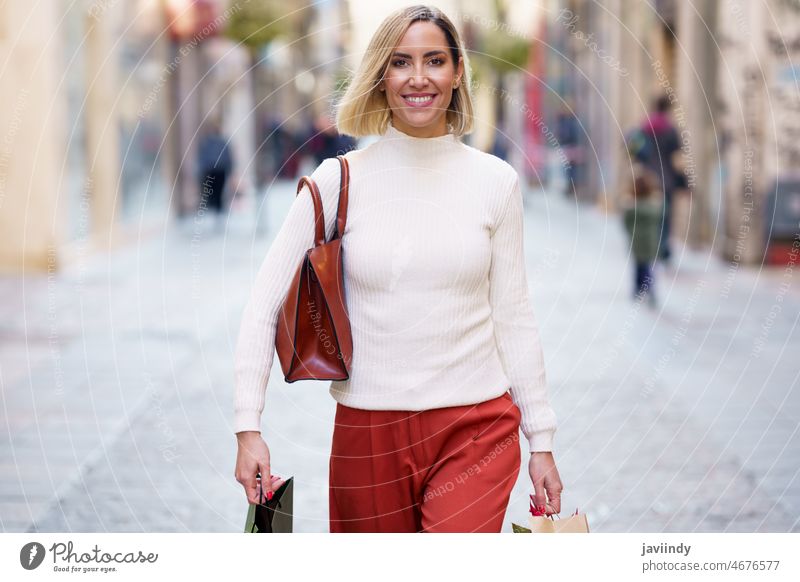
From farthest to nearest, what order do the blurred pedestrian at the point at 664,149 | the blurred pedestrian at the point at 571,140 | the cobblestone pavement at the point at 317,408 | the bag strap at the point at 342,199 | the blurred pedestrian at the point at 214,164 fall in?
the blurred pedestrian at the point at 571,140 → the blurred pedestrian at the point at 214,164 → the blurred pedestrian at the point at 664,149 → the cobblestone pavement at the point at 317,408 → the bag strap at the point at 342,199

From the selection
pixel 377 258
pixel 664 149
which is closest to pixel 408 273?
pixel 377 258

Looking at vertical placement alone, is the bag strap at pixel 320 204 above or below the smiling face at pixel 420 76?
below

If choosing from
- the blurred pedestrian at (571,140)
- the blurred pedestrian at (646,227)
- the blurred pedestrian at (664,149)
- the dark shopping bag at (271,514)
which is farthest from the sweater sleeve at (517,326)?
the blurred pedestrian at (571,140)

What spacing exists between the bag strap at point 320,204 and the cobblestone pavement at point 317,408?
7.60 ft

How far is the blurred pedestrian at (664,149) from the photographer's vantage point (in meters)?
12.2

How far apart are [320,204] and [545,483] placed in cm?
80

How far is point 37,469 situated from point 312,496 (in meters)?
1.26

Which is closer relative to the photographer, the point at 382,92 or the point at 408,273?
the point at 408,273

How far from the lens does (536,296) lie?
11094 millimetres

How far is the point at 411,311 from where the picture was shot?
2.63 metres

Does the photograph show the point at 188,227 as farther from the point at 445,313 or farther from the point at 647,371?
the point at 445,313

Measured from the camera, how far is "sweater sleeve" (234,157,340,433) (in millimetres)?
2617

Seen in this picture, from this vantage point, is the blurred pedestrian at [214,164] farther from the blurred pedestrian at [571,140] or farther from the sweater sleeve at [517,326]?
the sweater sleeve at [517,326]

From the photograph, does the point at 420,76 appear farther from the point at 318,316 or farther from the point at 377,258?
the point at 318,316
